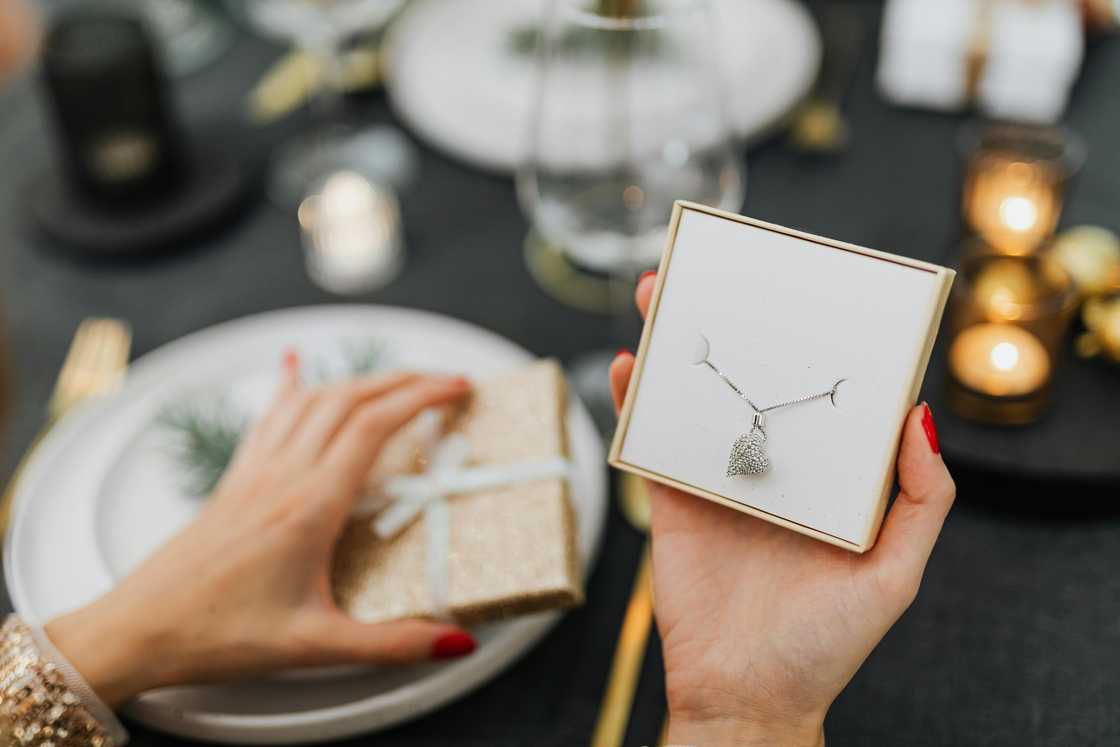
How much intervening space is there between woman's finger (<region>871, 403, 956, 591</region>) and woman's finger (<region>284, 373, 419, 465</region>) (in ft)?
1.42

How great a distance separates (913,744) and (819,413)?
0.32 m

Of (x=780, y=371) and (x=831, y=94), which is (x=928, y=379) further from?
(x=831, y=94)

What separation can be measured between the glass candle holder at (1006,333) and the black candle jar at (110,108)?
94 cm

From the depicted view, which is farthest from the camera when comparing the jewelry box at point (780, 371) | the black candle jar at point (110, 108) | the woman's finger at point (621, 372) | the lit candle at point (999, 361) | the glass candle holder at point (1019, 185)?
the black candle jar at point (110, 108)

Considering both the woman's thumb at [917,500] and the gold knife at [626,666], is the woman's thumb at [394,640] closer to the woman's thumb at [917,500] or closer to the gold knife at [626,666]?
the gold knife at [626,666]

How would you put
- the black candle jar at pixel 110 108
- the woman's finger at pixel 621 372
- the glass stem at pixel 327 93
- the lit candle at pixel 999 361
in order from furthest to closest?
1. the glass stem at pixel 327 93
2. the black candle jar at pixel 110 108
3. the lit candle at pixel 999 361
4. the woman's finger at pixel 621 372

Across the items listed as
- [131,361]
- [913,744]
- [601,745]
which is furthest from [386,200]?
[913,744]

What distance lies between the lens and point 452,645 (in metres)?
0.77

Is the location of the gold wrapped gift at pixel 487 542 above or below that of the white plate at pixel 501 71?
below

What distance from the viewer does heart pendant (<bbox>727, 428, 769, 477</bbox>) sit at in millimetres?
631

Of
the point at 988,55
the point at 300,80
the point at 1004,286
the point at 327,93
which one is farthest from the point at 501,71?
the point at 1004,286

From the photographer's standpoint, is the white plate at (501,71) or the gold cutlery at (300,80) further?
the gold cutlery at (300,80)

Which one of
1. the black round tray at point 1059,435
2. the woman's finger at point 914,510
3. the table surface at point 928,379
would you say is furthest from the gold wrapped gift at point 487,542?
the black round tray at point 1059,435

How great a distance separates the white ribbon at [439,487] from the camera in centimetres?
82
